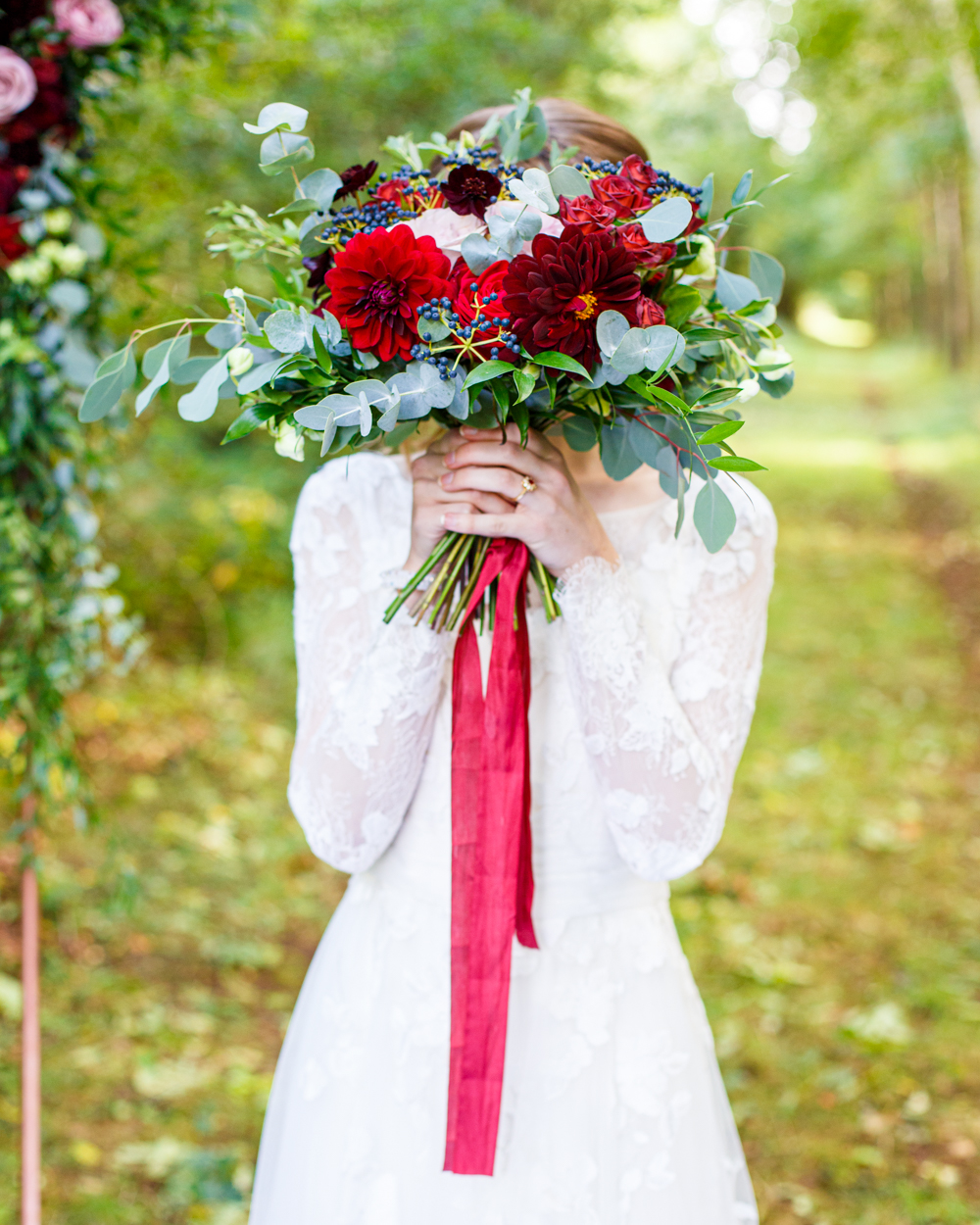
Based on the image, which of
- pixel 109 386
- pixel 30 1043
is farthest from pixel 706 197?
pixel 30 1043

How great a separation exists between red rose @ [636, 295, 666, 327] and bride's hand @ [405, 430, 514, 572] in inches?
11.6

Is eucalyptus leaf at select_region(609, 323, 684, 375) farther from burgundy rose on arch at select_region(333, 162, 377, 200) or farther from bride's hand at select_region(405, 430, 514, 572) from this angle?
burgundy rose on arch at select_region(333, 162, 377, 200)

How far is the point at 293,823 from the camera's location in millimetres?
4859

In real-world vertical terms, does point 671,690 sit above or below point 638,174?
below

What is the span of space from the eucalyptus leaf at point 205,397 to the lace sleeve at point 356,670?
1.10 ft

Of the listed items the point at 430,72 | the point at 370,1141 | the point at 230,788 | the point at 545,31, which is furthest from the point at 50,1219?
the point at 545,31

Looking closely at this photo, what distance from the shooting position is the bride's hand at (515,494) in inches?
58.2

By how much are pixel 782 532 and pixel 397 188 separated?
31.7 ft

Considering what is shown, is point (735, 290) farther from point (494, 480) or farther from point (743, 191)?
point (494, 480)

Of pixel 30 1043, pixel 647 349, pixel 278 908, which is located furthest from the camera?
pixel 278 908

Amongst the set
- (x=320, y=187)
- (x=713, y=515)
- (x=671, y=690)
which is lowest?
(x=671, y=690)

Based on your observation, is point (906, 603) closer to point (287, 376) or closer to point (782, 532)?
point (782, 532)

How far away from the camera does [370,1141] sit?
1730 mm

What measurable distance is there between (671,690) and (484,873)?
0.41 metres
